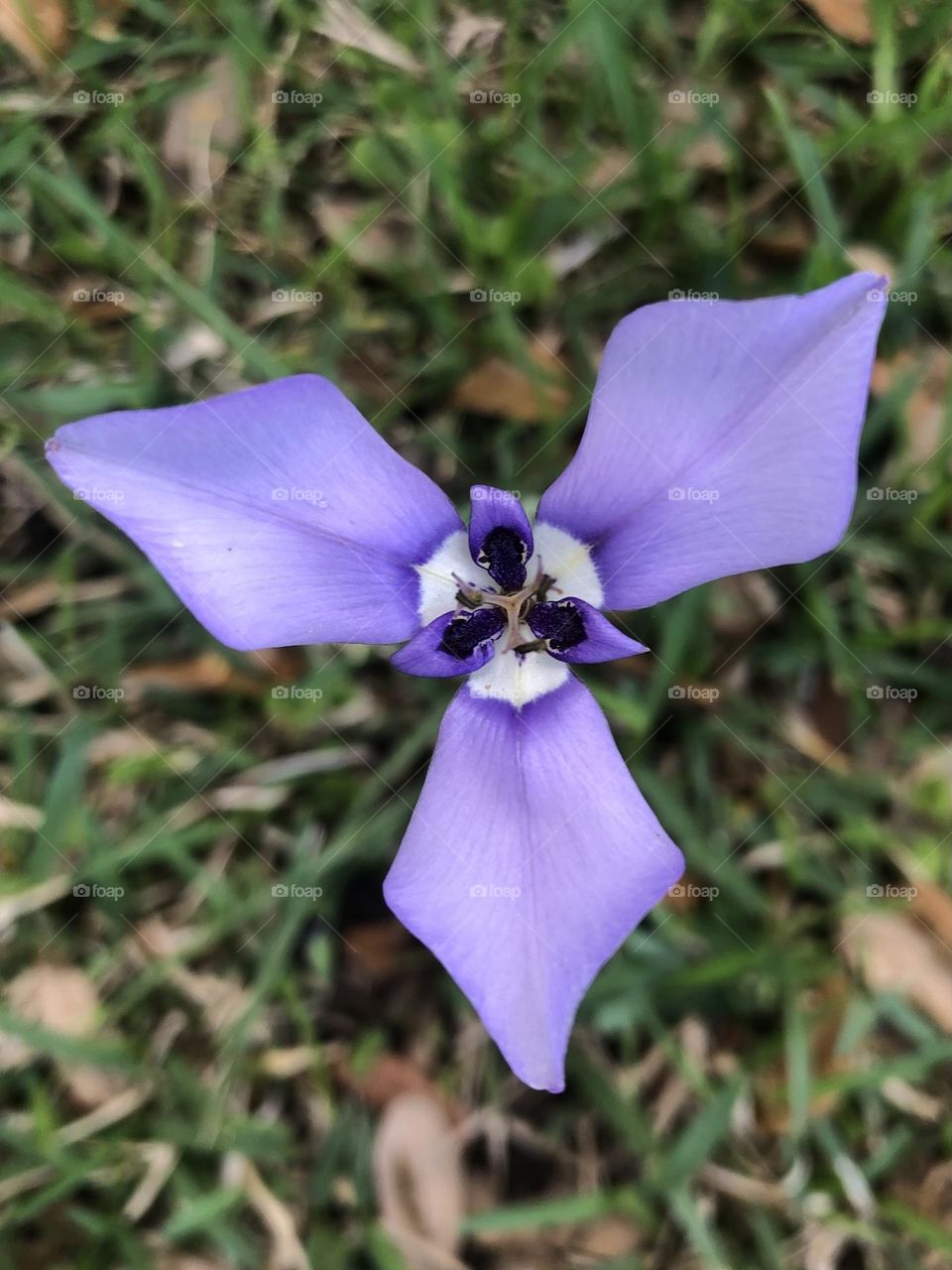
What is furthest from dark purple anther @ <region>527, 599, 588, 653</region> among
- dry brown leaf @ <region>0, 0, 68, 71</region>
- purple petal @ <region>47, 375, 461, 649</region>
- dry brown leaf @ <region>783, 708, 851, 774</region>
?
dry brown leaf @ <region>0, 0, 68, 71</region>

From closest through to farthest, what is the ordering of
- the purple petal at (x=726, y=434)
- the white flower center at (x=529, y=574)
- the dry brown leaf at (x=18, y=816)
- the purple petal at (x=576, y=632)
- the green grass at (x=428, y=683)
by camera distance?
1. the purple petal at (x=726, y=434)
2. the purple petal at (x=576, y=632)
3. the white flower center at (x=529, y=574)
4. the green grass at (x=428, y=683)
5. the dry brown leaf at (x=18, y=816)

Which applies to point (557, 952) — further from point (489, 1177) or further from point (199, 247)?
point (199, 247)

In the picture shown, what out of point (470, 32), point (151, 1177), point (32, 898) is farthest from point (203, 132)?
point (151, 1177)

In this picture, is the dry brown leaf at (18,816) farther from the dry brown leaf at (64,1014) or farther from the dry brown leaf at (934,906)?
the dry brown leaf at (934,906)

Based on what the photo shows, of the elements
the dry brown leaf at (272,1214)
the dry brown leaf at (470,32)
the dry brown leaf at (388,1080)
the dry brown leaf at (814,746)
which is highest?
the dry brown leaf at (470,32)

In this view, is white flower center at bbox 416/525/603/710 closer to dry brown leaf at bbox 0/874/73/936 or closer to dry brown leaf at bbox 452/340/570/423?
dry brown leaf at bbox 452/340/570/423

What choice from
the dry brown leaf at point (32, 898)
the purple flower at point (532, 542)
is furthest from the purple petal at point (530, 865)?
the dry brown leaf at point (32, 898)
